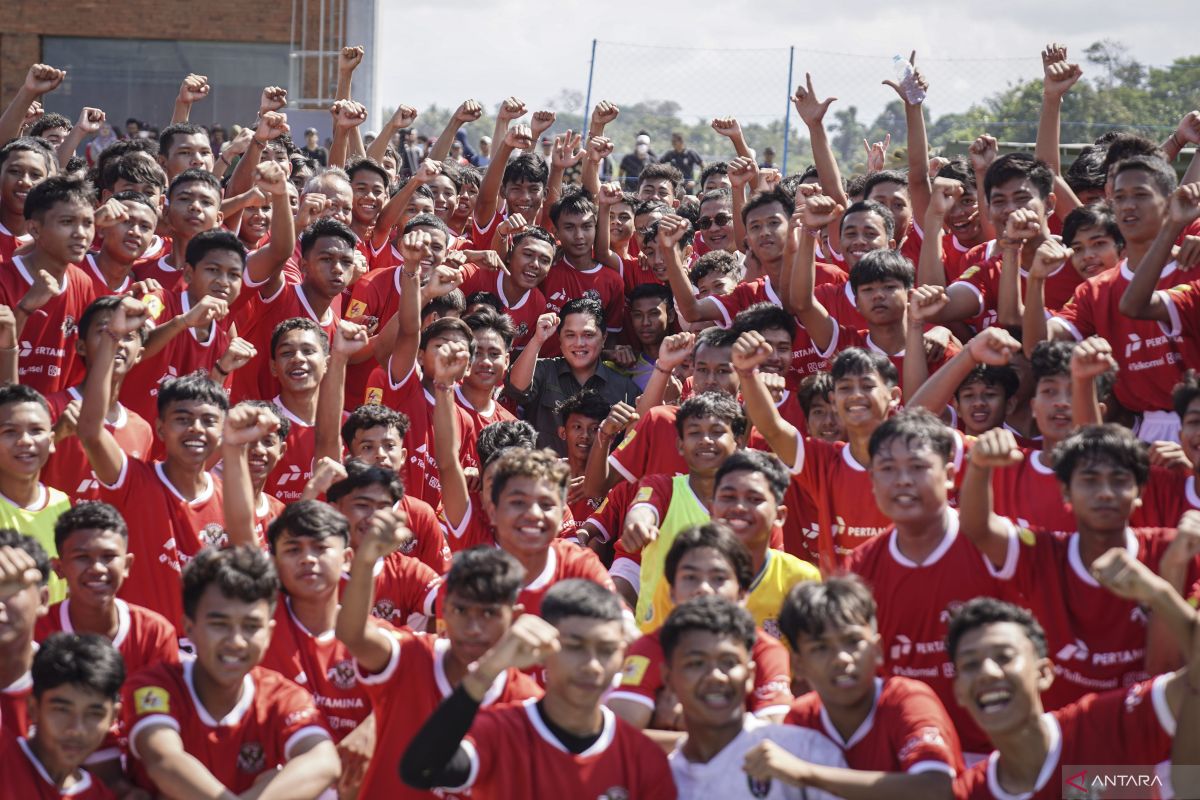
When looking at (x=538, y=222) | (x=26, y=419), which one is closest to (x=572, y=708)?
(x=26, y=419)

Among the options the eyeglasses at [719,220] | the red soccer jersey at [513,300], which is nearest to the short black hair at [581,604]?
the red soccer jersey at [513,300]

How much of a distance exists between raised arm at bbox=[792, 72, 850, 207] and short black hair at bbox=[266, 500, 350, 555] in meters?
4.64

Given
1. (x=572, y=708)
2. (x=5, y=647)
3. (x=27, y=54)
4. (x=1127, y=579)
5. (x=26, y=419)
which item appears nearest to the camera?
(x=1127, y=579)

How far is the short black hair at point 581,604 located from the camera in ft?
Result: 14.2

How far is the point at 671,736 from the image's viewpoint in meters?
4.64

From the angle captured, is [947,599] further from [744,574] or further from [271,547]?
[271,547]

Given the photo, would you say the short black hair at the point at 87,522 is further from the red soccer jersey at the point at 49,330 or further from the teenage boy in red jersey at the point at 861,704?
the teenage boy in red jersey at the point at 861,704

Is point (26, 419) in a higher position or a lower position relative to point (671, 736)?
higher

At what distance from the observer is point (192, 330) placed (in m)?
7.04

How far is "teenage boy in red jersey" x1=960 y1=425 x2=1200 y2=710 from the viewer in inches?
188

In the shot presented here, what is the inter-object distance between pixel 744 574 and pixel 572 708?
3.28ft

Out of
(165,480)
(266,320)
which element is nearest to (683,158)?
(266,320)

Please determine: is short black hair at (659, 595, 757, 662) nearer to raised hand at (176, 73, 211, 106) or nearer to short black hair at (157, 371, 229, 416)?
short black hair at (157, 371, 229, 416)

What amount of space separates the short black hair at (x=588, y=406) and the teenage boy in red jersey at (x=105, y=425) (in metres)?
2.30
